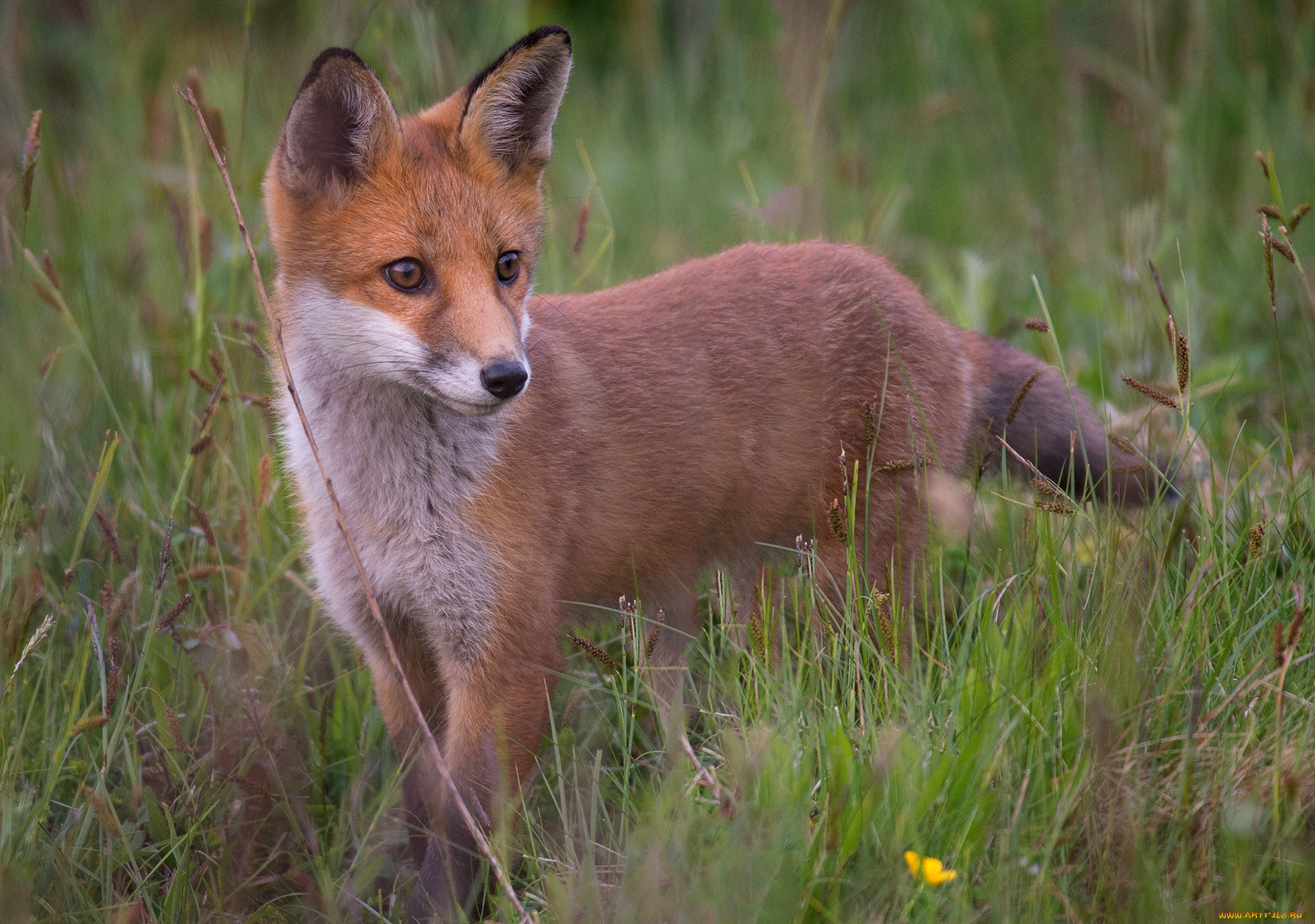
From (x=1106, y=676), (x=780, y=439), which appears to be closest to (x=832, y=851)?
(x=1106, y=676)

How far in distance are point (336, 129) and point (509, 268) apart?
1.94ft

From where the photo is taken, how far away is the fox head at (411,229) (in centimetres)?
286

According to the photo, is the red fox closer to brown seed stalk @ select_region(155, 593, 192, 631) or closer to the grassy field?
the grassy field

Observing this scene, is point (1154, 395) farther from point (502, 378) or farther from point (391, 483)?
point (391, 483)

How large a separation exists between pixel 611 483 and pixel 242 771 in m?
1.35

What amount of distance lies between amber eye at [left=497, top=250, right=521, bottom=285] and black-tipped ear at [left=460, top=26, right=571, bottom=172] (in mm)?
321

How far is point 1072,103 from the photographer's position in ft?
23.5

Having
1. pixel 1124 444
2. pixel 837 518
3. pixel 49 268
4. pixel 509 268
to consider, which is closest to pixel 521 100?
pixel 509 268

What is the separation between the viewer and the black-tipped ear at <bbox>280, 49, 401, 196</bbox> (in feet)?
9.63

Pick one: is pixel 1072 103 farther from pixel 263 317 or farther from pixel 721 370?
pixel 263 317

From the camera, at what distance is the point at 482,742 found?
3.08 m

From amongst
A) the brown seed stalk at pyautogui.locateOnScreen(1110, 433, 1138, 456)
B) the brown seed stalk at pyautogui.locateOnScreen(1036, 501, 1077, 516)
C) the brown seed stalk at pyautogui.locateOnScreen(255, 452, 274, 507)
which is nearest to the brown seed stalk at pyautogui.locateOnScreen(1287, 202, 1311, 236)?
the brown seed stalk at pyautogui.locateOnScreen(1110, 433, 1138, 456)

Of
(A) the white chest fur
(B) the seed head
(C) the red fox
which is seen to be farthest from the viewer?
(B) the seed head

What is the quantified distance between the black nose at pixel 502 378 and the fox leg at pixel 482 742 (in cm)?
76
